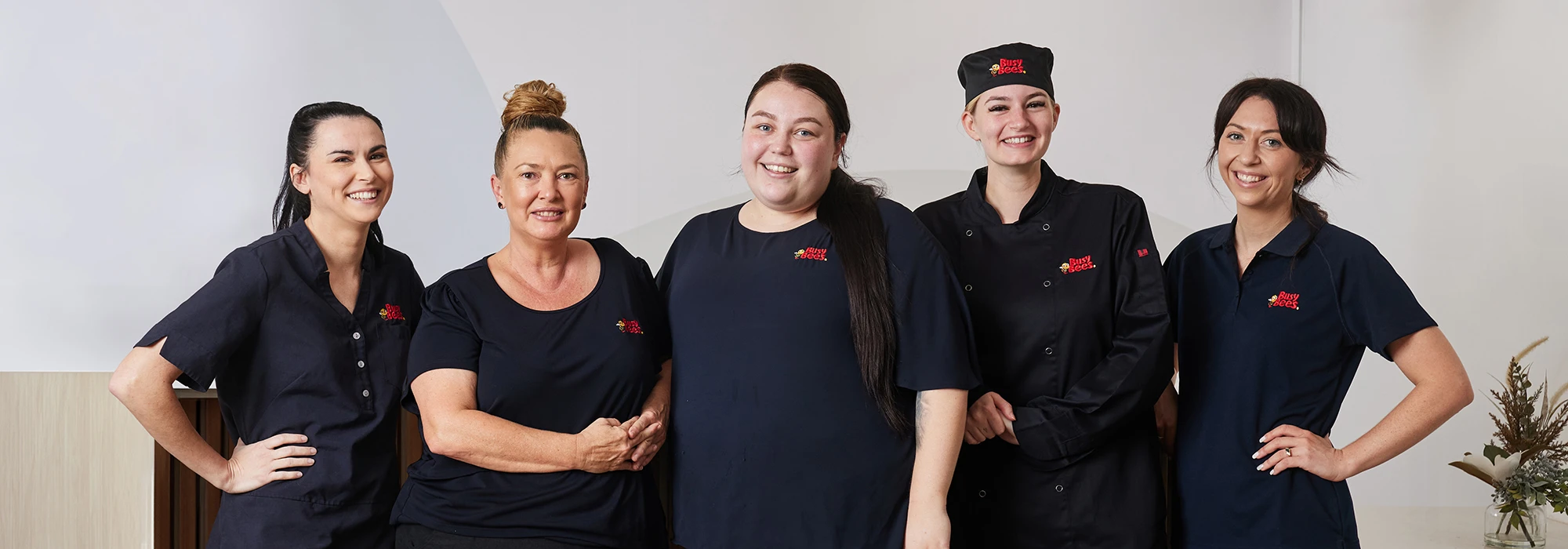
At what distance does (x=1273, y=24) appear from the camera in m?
4.86

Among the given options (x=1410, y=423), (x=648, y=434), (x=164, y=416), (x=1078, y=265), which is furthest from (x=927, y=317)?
(x=164, y=416)

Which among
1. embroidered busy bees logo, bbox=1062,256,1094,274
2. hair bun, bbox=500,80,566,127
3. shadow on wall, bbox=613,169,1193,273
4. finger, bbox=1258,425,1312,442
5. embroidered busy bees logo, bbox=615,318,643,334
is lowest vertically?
finger, bbox=1258,425,1312,442

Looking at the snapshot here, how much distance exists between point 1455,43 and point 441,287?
425 cm

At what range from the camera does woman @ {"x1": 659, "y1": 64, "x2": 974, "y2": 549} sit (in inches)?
73.3

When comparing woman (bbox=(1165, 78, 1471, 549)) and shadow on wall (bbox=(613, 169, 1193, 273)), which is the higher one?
shadow on wall (bbox=(613, 169, 1193, 273))

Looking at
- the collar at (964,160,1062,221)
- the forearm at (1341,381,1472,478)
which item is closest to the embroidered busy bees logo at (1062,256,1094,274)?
the collar at (964,160,1062,221)

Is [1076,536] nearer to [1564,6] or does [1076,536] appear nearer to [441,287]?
[441,287]

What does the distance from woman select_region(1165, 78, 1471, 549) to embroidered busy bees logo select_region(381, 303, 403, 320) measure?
177 centimetres

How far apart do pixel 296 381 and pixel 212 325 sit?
195 mm

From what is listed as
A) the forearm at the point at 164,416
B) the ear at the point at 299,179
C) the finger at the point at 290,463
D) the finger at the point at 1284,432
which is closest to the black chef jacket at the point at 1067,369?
the finger at the point at 1284,432

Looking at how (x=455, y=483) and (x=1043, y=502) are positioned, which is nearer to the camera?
(x=455, y=483)

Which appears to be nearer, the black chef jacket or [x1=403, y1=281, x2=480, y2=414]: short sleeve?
[x1=403, y1=281, x2=480, y2=414]: short sleeve

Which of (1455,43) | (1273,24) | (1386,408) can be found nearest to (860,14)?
(1273,24)

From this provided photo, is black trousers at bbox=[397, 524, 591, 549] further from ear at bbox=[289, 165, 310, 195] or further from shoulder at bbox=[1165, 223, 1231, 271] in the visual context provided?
shoulder at bbox=[1165, 223, 1231, 271]
